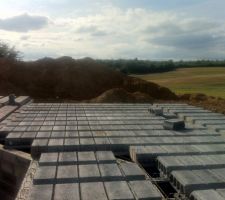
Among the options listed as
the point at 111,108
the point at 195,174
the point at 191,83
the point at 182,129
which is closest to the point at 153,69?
the point at 191,83

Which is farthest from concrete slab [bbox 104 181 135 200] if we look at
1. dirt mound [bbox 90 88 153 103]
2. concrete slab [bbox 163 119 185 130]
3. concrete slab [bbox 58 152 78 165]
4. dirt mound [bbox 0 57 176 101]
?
dirt mound [bbox 0 57 176 101]

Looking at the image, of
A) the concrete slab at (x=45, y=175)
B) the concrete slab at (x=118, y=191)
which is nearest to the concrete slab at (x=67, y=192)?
the concrete slab at (x=45, y=175)

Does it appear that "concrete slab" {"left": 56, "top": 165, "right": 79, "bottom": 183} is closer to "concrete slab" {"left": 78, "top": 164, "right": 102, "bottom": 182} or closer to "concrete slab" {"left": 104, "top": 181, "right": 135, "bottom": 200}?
"concrete slab" {"left": 78, "top": 164, "right": 102, "bottom": 182}

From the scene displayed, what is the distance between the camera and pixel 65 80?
95.9ft

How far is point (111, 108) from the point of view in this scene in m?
15.2

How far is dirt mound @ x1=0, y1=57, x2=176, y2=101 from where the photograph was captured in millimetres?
27952

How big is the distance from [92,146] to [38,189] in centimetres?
279

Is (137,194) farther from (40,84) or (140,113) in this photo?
(40,84)

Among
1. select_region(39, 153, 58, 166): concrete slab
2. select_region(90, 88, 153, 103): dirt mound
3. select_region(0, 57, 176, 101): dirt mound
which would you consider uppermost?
select_region(0, 57, 176, 101): dirt mound

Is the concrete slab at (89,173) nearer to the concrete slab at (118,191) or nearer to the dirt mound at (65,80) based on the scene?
the concrete slab at (118,191)

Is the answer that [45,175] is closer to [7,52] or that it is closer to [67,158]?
[67,158]

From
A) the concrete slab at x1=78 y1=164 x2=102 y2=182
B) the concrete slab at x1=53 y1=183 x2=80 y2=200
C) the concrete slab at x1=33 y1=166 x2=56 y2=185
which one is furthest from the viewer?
the concrete slab at x1=78 y1=164 x2=102 y2=182

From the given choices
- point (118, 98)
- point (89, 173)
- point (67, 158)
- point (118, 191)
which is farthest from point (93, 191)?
point (118, 98)

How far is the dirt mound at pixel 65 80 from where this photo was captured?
91.7 feet
